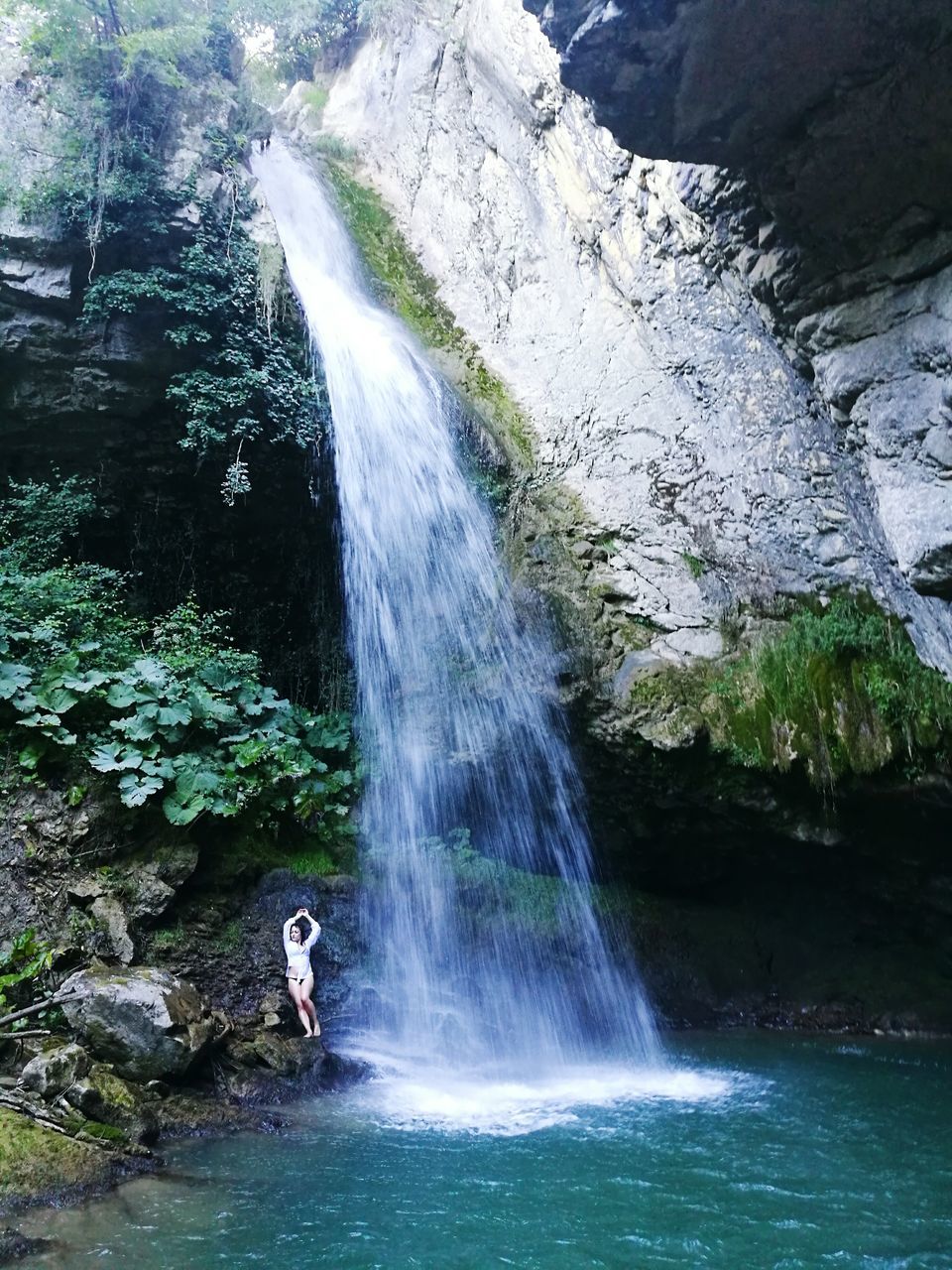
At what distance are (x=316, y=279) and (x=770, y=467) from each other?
6907mm

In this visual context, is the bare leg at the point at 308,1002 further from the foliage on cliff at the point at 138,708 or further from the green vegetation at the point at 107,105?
the green vegetation at the point at 107,105

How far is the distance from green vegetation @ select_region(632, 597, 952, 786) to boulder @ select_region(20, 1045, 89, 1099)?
5149mm

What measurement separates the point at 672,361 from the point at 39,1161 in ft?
28.6

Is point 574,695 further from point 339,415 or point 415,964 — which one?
point 339,415

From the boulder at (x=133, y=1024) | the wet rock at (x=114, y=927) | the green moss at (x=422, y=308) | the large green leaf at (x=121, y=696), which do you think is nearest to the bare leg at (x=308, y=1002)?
the boulder at (x=133, y=1024)

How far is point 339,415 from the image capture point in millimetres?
9953

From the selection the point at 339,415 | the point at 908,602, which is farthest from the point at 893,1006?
the point at 339,415

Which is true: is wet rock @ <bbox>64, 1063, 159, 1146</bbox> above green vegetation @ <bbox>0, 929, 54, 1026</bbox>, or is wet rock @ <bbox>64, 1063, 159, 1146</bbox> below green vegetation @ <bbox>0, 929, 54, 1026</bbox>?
below

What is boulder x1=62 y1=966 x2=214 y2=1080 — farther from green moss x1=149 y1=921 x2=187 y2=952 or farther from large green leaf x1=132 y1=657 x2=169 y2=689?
large green leaf x1=132 y1=657 x2=169 y2=689

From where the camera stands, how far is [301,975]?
6.72m

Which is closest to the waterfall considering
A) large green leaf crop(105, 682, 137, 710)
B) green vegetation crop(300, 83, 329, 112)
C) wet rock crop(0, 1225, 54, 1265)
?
large green leaf crop(105, 682, 137, 710)

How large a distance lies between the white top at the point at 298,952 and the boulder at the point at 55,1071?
6.47 ft

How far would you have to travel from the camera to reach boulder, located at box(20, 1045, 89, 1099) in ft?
15.6

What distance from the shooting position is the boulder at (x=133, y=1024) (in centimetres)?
525
